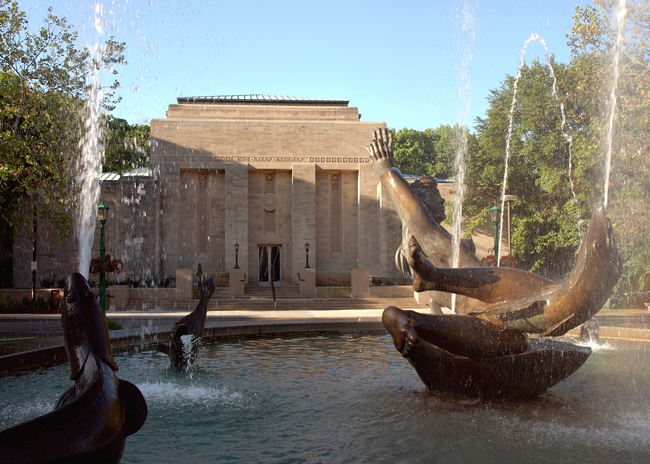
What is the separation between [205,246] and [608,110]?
68.3ft

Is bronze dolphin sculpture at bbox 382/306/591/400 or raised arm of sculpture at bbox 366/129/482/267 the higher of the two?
raised arm of sculpture at bbox 366/129/482/267

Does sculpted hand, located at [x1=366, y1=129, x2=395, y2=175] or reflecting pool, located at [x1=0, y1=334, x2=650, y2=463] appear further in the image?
sculpted hand, located at [x1=366, y1=129, x2=395, y2=175]

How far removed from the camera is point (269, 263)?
102ft

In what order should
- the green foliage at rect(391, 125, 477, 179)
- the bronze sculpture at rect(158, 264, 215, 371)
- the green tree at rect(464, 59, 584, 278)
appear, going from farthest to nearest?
the green foliage at rect(391, 125, 477, 179), the green tree at rect(464, 59, 584, 278), the bronze sculpture at rect(158, 264, 215, 371)

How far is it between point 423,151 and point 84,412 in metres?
58.7

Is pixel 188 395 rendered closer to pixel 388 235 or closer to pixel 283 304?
pixel 283 304

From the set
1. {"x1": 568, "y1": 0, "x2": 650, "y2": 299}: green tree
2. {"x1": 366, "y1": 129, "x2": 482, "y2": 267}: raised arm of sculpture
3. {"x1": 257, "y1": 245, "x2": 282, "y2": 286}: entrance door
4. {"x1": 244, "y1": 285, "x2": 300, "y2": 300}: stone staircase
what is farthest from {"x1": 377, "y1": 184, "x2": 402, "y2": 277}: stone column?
{"x1": 366, "y1": 129, "x2": 482, "y2": 267}: raised arm of sculpture

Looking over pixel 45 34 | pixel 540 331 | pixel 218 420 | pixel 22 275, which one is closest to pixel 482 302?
pixel 540 331

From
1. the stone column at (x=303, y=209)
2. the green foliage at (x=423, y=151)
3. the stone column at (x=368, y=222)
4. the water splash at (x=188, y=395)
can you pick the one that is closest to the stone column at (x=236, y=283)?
the stone column at (x=303, y=209)

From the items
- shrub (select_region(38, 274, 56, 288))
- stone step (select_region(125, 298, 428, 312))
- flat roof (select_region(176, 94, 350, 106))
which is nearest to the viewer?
stone step (select_region(125, 298, 428, 312))

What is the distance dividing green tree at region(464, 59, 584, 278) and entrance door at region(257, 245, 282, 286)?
1166cm

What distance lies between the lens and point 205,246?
3078 centimetres

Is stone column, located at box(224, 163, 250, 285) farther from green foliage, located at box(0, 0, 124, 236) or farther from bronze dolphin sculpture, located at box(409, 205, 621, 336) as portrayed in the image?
bronze dolphin sculpture, located at box(409, 205, 621, 336)

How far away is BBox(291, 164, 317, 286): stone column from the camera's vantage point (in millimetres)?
30391
